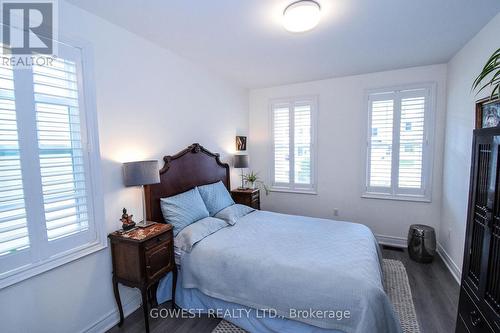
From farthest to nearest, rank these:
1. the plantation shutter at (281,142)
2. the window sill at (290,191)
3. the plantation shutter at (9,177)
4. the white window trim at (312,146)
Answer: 1. the plantation shutter at (281,142)
2. the window sill at (290,191)
3. the white window trim at (312,146)
4. the plantation shutter at (9,177)

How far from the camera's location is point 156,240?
2064 millimetres

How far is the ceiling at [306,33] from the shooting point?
1.89m

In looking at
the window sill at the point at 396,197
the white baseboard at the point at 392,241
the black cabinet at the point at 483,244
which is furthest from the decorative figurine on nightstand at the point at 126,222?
the white baseboard at the point at 392,241

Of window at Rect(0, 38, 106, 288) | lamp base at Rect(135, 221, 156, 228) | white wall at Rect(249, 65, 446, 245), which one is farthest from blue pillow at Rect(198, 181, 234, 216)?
white wall at Rect(249, 65, 446, 245)

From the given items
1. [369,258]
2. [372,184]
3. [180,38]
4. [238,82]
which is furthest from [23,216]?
[372,184]

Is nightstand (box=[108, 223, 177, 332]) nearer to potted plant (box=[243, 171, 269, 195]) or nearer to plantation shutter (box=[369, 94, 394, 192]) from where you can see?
potted plant (box=[243, 171, 269, 195])

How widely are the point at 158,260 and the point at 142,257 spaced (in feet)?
0.63

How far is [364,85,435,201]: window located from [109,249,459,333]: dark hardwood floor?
1250 mm

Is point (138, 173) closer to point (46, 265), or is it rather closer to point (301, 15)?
point (46, 265)

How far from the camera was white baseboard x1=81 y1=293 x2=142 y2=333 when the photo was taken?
1998 mm

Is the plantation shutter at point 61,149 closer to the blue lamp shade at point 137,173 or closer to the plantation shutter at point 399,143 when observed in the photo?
the blue lamp shade at point 137,173

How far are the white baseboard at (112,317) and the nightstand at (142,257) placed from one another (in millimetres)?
73

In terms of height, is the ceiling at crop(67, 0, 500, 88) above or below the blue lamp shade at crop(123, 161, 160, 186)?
above

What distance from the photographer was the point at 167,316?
224 centimetres
